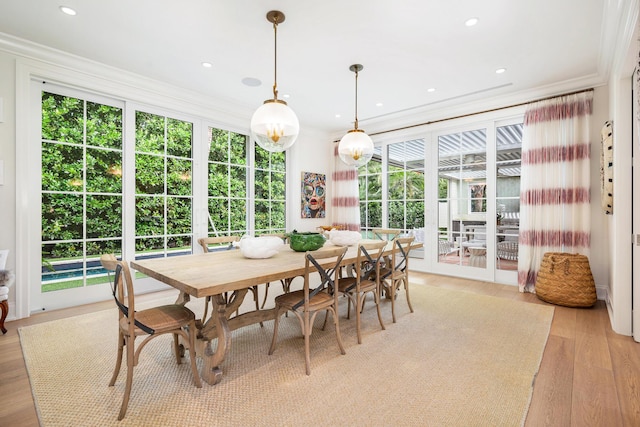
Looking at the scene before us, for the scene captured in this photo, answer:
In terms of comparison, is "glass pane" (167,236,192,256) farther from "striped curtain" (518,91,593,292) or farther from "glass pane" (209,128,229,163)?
"striped curtain" (518,91,593,292)

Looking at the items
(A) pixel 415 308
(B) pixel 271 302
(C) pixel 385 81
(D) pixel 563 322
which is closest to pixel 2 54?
(B) pixel 271 302

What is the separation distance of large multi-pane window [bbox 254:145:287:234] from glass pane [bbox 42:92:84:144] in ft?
7.66

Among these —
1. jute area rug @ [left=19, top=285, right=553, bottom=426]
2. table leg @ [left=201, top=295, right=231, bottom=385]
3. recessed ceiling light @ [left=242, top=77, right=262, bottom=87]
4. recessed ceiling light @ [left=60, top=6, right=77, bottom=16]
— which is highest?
recessed ceiling light @ [left=242, top=77, right=262, bottom=87]

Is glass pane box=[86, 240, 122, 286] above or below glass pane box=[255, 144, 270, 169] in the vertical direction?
below

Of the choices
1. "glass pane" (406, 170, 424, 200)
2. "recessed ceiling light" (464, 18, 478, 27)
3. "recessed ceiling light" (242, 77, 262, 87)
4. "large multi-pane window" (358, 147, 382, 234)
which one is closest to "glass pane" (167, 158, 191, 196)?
"recessed ceiling light" (242, 77, 262, 87)

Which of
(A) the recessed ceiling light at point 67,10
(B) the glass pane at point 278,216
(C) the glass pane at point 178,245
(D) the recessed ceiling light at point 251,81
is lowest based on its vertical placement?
(C) the glass pane at point 178,245

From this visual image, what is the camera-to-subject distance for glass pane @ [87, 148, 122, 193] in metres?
3.46

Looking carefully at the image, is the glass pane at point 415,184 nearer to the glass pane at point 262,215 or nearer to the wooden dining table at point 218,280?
the glass pane at point 262,215

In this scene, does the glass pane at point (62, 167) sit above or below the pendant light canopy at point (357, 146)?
below

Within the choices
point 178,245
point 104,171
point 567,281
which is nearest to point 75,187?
point 104,171

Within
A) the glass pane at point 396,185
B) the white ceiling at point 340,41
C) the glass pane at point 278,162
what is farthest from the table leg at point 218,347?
the glass pane at point 396,185

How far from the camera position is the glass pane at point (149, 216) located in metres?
3.80

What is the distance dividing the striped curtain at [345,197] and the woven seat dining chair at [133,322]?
13.1ft

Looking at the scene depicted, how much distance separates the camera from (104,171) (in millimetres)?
3562
